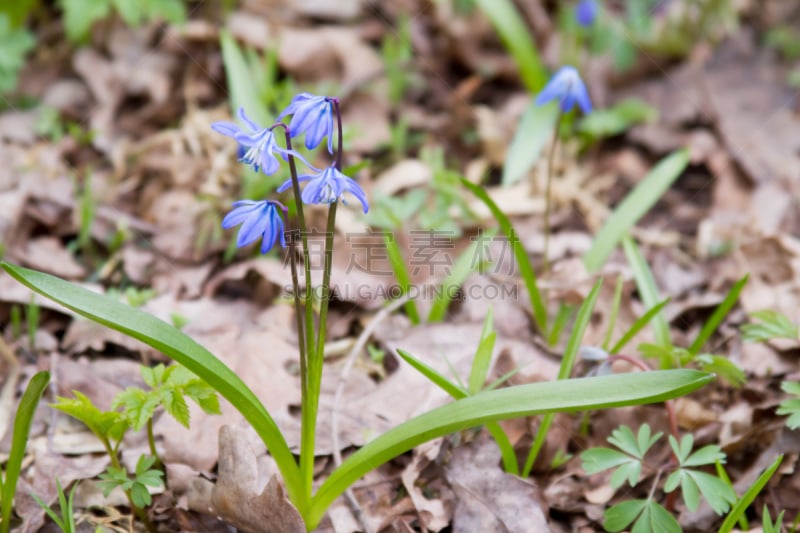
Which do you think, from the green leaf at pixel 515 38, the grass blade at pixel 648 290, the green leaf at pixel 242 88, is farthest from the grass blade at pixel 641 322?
Answer: the green leaf at pixel 515 38

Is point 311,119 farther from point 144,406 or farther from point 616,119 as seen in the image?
point 616,119

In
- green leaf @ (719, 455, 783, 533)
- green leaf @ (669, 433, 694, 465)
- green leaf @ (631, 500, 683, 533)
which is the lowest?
green leaf @ (631, 500, 683, 533)

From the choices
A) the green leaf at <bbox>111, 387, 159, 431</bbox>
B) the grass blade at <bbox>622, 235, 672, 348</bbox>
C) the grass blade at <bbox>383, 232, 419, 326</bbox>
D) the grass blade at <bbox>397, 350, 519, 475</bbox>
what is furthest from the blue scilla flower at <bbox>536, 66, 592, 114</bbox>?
the green leaf at <bbox>111, 387, 159, 431</bbox>

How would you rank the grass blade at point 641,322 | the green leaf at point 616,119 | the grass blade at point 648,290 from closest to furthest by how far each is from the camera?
the grass blade at point 641,322, the grass blade at point 648,290, the green leaf at point 616,119

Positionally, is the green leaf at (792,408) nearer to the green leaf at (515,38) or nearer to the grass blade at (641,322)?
the grass blade at (641,322)

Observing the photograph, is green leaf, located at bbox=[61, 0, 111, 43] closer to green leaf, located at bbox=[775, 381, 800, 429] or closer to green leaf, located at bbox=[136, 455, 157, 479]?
green leaf, located at bbox=[136, 455, 157, 479]

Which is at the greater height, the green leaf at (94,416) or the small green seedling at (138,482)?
the green leaf at (94,416)

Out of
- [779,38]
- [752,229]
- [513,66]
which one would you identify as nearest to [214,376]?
[752,229]

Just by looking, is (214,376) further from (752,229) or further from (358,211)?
(752,229)
